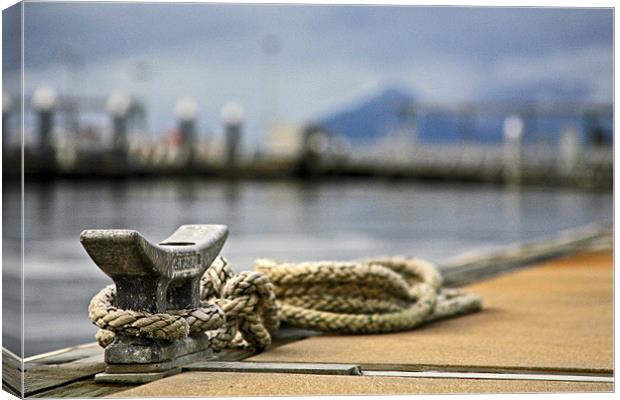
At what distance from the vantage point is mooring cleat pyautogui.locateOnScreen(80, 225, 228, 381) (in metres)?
2.89

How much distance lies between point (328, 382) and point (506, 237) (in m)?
9.45

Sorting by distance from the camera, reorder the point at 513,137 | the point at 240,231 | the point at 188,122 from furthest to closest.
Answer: the point at 188,122 < the point at 240,231 < the point at 513,137

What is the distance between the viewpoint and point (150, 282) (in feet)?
9.99

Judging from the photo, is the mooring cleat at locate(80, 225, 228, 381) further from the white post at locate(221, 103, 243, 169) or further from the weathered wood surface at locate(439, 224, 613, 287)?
the white post at locate(221, 103, 243, 169)

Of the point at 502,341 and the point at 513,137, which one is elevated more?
the point at 513,137

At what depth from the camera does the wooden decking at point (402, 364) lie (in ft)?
9.61

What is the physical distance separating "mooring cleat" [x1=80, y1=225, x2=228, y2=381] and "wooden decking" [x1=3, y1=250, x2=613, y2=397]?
62mm

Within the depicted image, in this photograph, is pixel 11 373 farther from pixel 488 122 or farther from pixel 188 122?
pixel 188 122

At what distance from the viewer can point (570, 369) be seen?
3.23m

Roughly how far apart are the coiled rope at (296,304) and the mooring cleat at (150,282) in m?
0.03

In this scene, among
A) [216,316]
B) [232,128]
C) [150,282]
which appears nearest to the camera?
[150,282]

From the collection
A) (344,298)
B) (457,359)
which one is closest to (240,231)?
(344,298)

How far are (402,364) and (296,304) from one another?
2.31 ft

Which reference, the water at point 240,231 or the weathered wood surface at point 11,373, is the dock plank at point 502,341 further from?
the water at point 240,231
